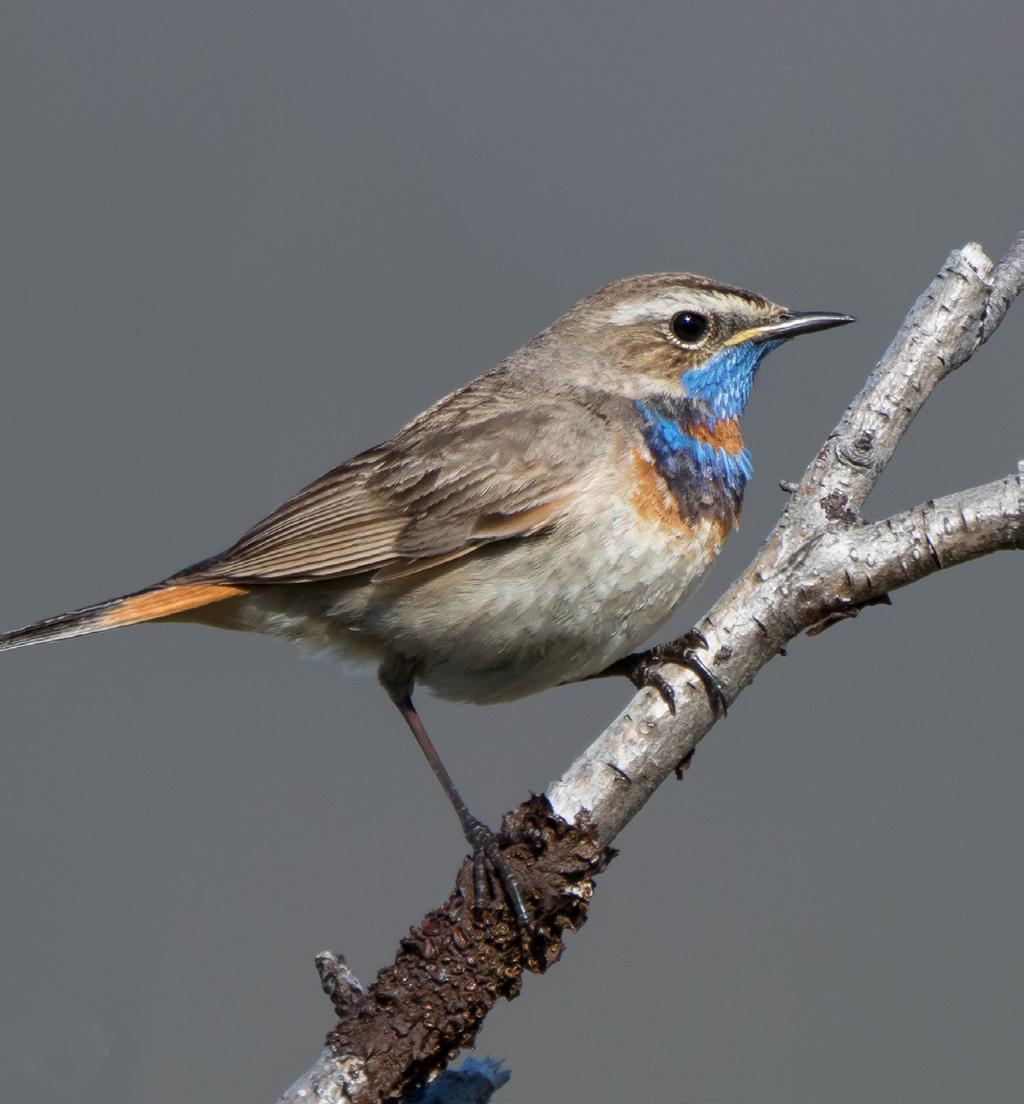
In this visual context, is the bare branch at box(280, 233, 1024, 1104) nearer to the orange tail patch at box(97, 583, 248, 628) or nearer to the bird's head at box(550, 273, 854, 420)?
the bird's head at box(550, 273, 854, 420)

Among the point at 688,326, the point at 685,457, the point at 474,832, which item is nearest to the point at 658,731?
the point at 474,832

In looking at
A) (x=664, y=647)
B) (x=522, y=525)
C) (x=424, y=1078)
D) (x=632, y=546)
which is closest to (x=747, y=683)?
(x=664, y=647)

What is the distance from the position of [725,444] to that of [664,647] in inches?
35.2

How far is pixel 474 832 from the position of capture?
357cm

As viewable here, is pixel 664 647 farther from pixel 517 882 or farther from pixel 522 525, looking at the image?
pixel 517 882

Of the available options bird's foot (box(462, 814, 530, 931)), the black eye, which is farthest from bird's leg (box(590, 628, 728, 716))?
the black eye

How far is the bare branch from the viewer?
9.24ft

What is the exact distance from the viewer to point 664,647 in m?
3.51

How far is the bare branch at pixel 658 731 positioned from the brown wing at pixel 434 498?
0.75m

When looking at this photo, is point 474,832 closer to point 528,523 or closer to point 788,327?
point 528,523

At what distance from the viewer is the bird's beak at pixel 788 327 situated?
4.18 m

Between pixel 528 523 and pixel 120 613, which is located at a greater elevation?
pixel 120 613

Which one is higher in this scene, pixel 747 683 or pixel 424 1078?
pixel 747 683

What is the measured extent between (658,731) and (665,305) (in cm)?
162
